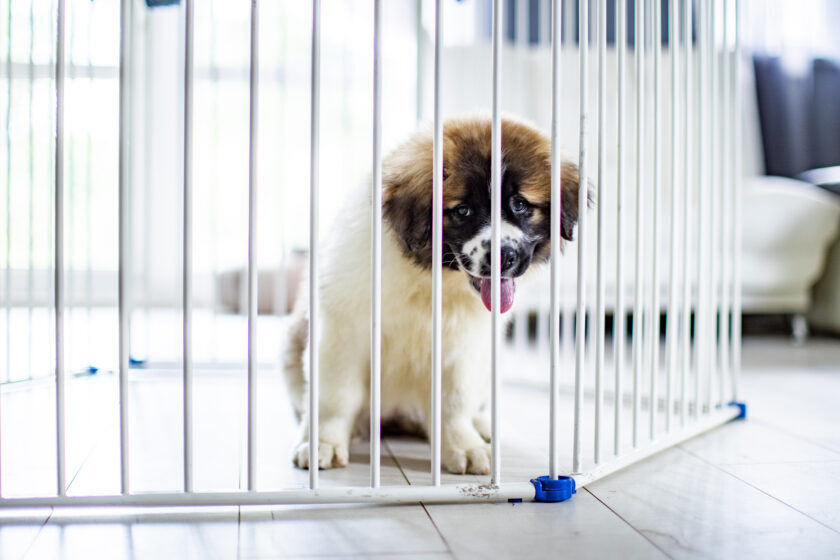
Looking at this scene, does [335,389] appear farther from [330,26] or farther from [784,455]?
[330,26]

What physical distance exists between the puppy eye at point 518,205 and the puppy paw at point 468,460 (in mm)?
496

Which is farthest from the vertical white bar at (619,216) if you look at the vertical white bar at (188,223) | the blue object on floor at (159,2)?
the blue object on floor at (159,2)

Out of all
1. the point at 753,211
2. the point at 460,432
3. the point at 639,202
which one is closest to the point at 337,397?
the point at 460,432

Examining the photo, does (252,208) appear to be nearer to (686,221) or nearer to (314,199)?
(314,199)

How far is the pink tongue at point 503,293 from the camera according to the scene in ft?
5.26

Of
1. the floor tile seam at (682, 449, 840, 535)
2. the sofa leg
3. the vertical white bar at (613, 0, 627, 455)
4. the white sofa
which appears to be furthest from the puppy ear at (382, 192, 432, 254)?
the sofa leg

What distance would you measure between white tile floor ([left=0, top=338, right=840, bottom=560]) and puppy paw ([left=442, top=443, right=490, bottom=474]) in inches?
1.5

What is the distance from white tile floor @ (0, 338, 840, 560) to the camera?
1.17 m

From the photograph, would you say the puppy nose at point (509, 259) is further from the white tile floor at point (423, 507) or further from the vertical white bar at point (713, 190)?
the vertical white bar at point (713, 190)

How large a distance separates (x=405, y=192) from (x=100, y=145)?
3715 millimetres

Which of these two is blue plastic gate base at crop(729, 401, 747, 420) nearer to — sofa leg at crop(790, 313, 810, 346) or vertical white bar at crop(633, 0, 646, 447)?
vertical white bar at crop(633, 0, 646, 447)

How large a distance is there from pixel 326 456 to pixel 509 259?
0.55m

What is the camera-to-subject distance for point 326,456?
163 cm

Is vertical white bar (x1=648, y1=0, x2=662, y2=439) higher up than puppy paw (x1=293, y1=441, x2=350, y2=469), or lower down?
higher up
